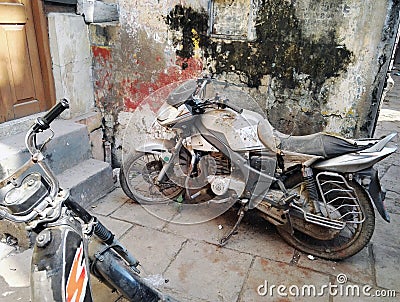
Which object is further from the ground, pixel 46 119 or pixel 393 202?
pixel 46 119

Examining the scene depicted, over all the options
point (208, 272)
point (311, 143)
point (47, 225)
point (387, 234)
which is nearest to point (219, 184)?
point (208, 272)

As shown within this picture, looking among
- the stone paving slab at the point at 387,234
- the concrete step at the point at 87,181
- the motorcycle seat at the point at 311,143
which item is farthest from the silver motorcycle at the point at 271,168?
the concrete step at the point at 87,181

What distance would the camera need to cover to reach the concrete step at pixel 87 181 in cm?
323

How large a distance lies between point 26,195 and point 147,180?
2.21m

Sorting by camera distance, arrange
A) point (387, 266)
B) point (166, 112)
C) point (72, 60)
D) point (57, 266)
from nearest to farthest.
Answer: point (57, 266) < point (387, 266) < point (166, 112) < point (72, 60)

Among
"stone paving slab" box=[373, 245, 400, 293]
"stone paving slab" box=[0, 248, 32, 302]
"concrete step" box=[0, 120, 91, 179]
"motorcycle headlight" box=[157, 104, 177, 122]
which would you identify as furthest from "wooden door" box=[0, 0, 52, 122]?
"stone paving slab" box=[373, 245, 400, 293]

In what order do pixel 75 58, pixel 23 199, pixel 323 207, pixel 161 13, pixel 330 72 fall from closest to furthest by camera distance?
pixel 23 199, pixel 323 207, pixel 330 72, pixel 161 13, pixel 75 58

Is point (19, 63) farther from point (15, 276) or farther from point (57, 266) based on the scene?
point (57, 266)

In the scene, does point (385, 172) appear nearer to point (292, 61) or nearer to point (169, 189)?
point (292, 61)

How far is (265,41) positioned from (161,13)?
1.17m

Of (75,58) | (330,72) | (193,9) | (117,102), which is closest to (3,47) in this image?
(75,58)

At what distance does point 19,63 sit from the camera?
11.1 feet

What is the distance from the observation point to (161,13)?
3570 mm

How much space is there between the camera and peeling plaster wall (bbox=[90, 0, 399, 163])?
2.94m
